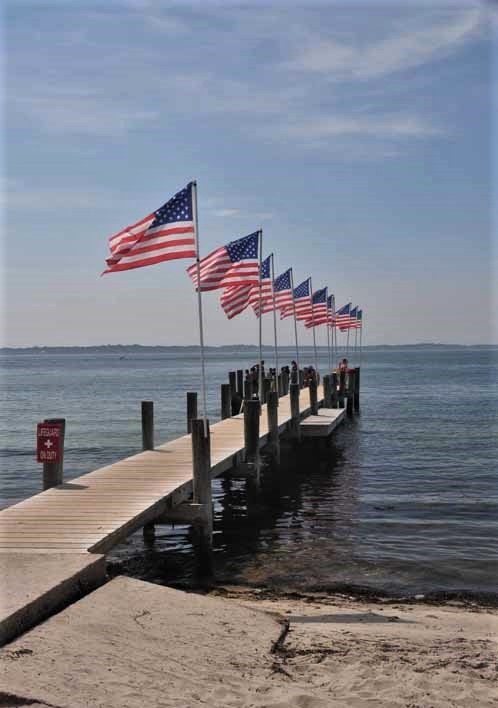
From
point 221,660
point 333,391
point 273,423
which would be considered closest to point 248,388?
point 333,391

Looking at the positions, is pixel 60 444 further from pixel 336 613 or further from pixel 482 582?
pixel 482 582

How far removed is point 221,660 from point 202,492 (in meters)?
5.52

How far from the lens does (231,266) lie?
1941 centimetres

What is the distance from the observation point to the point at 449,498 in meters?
18.5

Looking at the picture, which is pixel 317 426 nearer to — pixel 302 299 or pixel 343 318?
pixel 302 299

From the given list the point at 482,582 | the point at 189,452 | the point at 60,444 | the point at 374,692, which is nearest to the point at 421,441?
the point at 189,452

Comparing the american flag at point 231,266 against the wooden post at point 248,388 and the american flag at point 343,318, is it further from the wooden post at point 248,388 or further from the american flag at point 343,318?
the american flag at point 343,318

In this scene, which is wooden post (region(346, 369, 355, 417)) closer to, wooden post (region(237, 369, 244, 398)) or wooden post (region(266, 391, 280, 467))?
wooden post (region(237, 369, 244, 398))

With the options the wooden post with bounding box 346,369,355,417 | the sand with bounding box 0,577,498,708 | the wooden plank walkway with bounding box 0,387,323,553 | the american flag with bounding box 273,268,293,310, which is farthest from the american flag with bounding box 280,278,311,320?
the sand with bounding box 0,577,498,708

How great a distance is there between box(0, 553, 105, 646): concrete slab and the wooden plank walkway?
488 millimetres

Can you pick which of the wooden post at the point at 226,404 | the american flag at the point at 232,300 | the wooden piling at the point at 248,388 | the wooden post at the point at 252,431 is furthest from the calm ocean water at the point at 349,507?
the american flag at the point at 232,300

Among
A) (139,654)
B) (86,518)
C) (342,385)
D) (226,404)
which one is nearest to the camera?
(139,654)

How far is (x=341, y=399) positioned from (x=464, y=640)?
27.3m

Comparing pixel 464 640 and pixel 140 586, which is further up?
pixel 140 586
